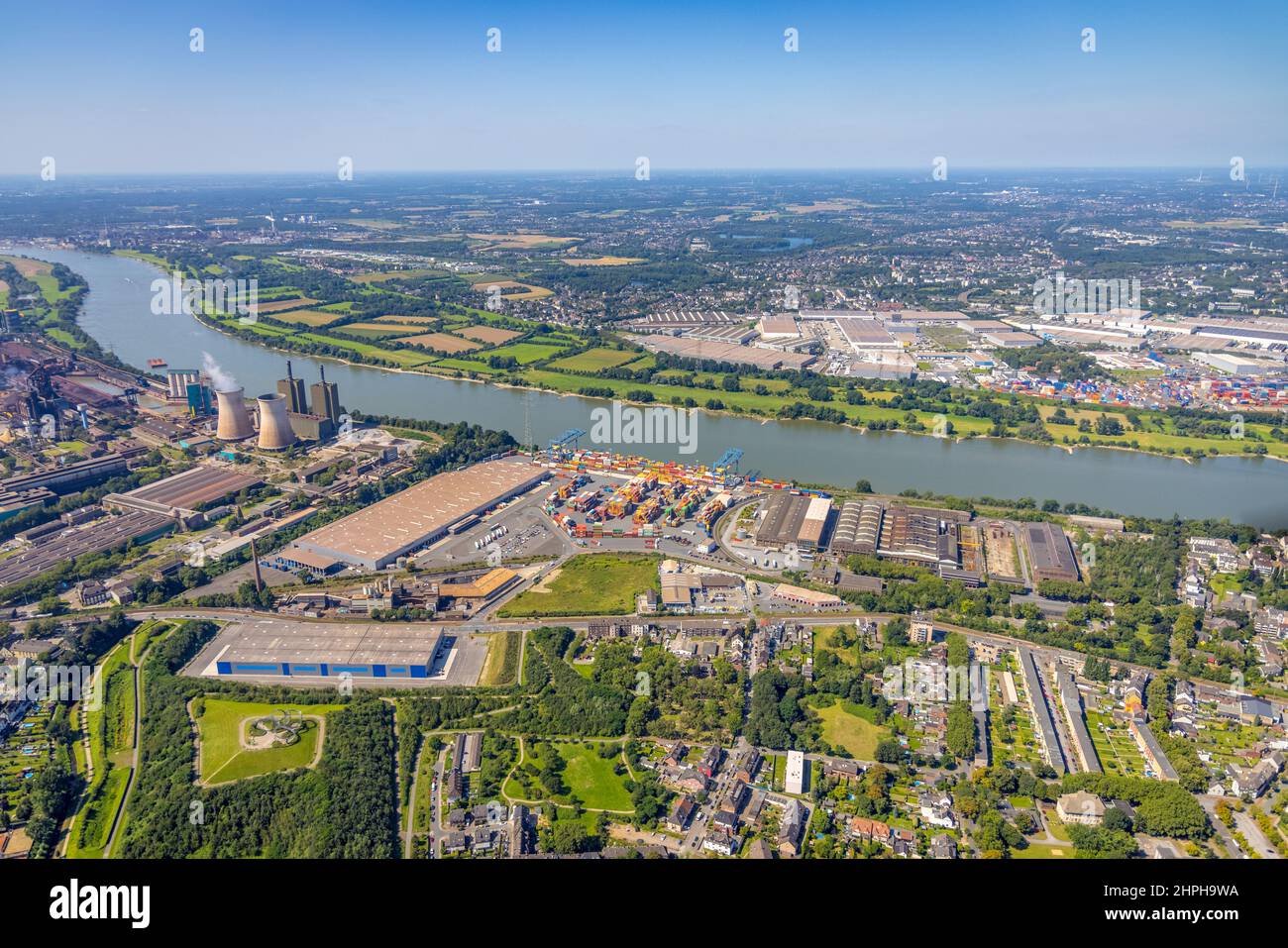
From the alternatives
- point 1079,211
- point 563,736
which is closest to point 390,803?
point 563,736

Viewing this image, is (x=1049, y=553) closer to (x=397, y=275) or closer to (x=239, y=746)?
(x=239, y=746)

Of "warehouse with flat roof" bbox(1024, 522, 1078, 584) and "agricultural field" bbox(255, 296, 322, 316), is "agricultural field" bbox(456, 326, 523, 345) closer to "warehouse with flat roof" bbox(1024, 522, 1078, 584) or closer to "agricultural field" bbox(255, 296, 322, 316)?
"agricultural field" bbox(255, 296, 322, 316)

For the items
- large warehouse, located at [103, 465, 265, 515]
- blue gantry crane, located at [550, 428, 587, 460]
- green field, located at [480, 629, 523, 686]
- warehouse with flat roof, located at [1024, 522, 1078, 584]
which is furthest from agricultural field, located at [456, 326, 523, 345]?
warehouse with flat roof, located at [1024, 522, 1078, 584]

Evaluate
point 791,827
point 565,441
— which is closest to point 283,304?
point 565,441

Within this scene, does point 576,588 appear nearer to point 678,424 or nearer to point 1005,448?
point 678,424

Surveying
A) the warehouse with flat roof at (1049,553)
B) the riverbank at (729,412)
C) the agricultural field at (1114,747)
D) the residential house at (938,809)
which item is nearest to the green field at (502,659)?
the residential house at (938,809)
